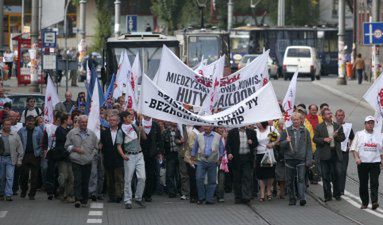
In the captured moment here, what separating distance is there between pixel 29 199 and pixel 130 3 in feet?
237

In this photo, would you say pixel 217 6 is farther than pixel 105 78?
Yes

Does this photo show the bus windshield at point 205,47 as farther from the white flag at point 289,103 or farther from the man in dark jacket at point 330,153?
the man in dark jacket at point 330,153

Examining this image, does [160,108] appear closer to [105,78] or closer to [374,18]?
[105,78]

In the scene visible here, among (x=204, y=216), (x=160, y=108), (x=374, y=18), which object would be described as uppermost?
(x=374, y=18)

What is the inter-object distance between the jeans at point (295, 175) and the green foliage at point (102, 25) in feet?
184

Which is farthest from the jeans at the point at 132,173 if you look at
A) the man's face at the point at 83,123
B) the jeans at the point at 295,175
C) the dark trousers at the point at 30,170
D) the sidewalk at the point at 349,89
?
the sidewalk at the point at 349,89

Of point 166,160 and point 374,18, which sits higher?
point 374,18

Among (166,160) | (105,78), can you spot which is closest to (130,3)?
(105,78)

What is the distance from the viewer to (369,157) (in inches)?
786

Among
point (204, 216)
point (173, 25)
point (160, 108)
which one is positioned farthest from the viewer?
point (173, 25)

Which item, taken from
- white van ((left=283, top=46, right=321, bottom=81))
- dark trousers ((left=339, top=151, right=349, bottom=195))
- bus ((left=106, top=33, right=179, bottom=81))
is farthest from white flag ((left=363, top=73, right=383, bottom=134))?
white van ((left=283, top=46, right=321, bottom=81))

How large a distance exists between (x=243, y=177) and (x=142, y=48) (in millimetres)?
17279

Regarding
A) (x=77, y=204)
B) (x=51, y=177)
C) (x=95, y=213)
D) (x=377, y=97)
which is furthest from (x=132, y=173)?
(x=377, y=97)

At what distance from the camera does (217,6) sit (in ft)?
300
